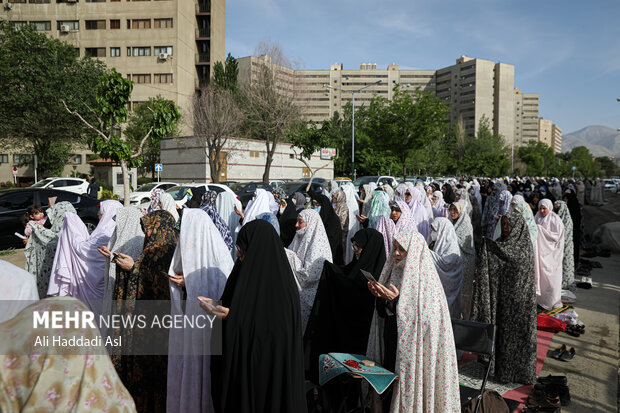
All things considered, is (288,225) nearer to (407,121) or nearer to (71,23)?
(407,121)

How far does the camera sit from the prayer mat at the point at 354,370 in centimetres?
264

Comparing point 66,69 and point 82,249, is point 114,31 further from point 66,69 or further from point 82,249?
point 82,249

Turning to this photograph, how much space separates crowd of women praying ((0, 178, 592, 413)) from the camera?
2.31m

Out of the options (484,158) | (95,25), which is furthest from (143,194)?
(484,158)

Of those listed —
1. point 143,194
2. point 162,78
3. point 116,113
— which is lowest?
point 143,194

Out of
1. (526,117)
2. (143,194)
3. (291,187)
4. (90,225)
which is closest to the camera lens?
(90,225)

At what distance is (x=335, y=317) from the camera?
11.8 feet

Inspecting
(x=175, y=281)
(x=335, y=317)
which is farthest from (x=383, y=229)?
(x=175, y=281)

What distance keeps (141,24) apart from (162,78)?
627cm

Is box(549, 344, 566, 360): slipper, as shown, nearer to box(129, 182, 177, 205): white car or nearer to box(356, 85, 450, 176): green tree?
box(129, 182, 177, 205): white car

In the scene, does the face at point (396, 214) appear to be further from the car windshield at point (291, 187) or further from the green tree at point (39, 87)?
the green tree at point (39, 87)

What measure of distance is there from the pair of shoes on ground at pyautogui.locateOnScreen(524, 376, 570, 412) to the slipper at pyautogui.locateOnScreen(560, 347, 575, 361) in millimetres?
→ 749

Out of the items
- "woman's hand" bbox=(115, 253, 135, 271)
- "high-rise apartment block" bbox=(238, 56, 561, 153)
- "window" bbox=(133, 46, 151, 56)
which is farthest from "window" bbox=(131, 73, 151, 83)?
"high-rise apartment block" bbox=(238, 56, 561, 153)

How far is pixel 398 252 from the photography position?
2936mm
